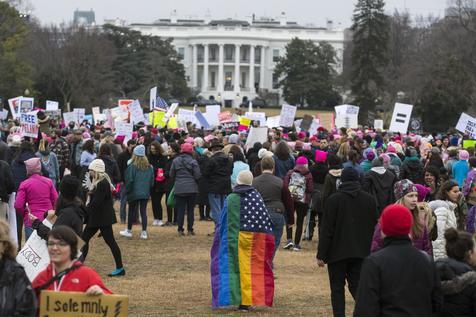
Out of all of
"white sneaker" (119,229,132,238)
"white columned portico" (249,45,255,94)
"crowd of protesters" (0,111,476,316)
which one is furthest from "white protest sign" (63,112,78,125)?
"white columned portico" (249,45,255,94)

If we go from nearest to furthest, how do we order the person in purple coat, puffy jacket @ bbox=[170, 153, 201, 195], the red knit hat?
the red knit hat
the person in purple coat
puffy jacket @ bbox=[170, 153, 201, 195]

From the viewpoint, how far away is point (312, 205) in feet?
55.6

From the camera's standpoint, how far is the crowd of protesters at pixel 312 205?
6.87m

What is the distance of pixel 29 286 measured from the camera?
6.35 m

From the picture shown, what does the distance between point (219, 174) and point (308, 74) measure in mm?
100093

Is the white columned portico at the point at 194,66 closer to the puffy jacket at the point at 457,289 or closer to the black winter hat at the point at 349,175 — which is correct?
the black winter hat at the point at 349,175

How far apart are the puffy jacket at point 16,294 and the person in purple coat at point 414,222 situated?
3.49m

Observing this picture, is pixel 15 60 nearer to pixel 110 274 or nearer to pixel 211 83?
pixel 110 274

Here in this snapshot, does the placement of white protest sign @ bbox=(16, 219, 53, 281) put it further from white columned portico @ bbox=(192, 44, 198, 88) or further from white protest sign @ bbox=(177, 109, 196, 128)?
white columned portico @ bbox=(192, 44, 198, 88)

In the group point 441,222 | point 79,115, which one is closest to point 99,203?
point 441,222

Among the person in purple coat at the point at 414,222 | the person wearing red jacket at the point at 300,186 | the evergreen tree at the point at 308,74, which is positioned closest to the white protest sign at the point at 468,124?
the person wearing red jacket at the point at 300,186

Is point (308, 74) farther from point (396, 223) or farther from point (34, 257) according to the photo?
point (396, 223)

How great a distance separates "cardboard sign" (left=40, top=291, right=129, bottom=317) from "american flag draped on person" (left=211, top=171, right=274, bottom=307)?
4.69m

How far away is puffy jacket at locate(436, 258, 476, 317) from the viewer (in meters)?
6.98
